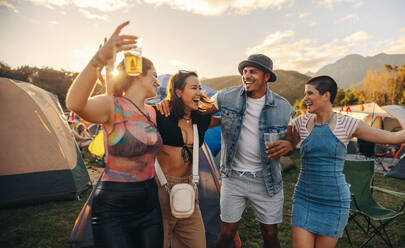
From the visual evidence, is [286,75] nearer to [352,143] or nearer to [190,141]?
[352,143]

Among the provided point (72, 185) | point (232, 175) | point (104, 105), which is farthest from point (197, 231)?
point (72, 185)

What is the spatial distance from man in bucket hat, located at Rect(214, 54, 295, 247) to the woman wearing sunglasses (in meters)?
0.49

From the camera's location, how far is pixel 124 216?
153 cm

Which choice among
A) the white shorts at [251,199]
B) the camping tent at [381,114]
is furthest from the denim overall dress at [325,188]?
the camping tent at [381,114]

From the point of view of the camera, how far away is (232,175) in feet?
8.78

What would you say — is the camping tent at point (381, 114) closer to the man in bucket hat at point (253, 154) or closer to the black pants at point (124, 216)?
the man in bucket hat at point (253, 154)

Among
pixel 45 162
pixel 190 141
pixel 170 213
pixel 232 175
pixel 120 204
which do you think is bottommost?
pixel 45 162

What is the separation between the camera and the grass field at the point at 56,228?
3738 mm

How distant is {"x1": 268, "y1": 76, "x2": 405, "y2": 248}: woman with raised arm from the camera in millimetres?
2125

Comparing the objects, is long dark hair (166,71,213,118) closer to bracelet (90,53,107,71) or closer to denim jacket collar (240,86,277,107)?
denim jacket collar (240,86,277,107)

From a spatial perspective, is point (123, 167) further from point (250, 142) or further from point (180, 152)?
point (250, 142)

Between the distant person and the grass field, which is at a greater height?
the distant person

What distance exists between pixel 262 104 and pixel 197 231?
1625mm

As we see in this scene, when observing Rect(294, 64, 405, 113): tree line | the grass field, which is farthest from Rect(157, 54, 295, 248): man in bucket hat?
Rect(294, 64, 405, 113): tree line
